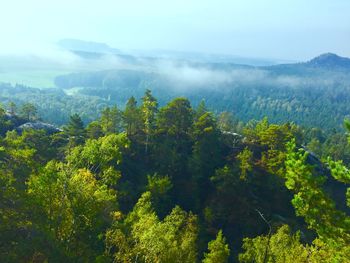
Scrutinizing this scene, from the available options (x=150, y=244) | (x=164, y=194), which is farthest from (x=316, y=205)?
(x=164, y=194)

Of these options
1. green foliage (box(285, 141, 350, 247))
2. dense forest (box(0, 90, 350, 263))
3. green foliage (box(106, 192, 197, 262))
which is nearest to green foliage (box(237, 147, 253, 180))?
dense forest (box(0, 90, 350, 263))

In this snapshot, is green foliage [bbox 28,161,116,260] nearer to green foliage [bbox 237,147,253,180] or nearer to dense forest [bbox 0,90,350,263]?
dense forest [bbox 0,90,350,263]

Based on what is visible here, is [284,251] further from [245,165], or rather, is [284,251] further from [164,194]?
[245,165]

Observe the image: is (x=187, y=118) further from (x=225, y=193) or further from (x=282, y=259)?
(x=282, y=259)

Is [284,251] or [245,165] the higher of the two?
[284,251]

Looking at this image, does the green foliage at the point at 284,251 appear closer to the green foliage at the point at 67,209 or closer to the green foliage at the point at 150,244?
the green foliage at the point at 150,244

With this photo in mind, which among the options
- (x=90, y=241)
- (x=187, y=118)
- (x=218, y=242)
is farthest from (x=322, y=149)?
(x=90, y=241)

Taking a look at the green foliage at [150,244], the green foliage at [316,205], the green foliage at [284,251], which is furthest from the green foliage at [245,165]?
the green foliage at [316,205]

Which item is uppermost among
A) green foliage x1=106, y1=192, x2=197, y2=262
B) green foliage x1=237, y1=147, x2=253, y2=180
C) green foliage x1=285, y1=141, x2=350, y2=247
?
green foliage x1=285, y1=141, x2=350, y2=247
